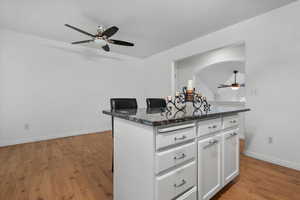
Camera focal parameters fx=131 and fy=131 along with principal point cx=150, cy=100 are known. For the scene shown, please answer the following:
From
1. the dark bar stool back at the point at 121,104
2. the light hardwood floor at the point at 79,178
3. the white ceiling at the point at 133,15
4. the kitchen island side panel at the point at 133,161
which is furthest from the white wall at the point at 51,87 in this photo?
the kitchen island side panel at the point at 133,161

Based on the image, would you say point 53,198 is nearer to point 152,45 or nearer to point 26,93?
point 26,93

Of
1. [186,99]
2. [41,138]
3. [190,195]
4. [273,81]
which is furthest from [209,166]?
[41,138]

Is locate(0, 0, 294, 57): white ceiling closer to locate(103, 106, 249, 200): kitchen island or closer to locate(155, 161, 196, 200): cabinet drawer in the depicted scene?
locate(103, 106, 249, 200): kitchen island

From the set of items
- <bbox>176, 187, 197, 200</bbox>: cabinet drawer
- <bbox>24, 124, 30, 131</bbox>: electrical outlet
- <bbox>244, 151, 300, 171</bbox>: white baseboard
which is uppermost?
<bbox>24, 124, 30, 131</bbox>: electrical outlet

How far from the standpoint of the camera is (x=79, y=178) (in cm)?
174

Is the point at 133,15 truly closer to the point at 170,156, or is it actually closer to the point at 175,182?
the point at 170,156

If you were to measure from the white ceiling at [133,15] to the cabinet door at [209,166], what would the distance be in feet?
6.87

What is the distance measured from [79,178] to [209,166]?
1630mm

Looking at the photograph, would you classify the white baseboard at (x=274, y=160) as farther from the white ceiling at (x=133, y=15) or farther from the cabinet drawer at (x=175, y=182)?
the white ceiling at (x=133, y=15)

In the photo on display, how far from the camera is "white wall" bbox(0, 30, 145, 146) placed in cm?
295

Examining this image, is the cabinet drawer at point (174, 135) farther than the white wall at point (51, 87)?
No

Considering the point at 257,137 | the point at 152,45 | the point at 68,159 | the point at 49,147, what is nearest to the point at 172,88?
the point at 152,45

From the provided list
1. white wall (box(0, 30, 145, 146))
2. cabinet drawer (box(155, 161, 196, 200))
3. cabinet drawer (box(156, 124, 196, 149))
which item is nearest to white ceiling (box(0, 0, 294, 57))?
white wall (box(0, 30, 145, 146))

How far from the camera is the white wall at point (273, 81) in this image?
77.7 inches
